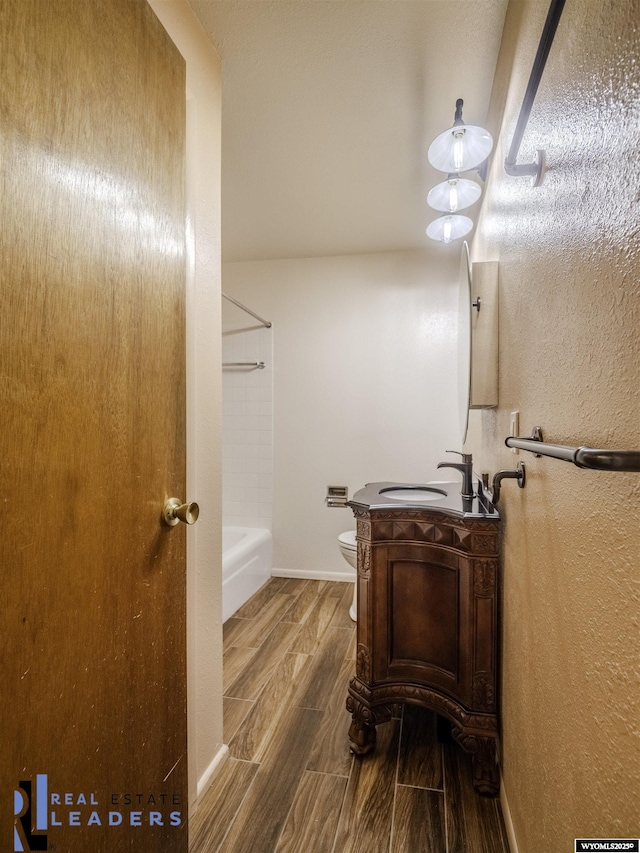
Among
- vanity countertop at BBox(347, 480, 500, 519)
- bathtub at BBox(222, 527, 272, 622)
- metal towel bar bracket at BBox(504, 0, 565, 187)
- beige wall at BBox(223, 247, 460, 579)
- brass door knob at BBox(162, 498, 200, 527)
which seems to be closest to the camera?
metal towel bar bracket at BBox(504, 0, 565, 187)

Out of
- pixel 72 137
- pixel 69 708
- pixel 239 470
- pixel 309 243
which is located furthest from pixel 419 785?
pixel 309 243

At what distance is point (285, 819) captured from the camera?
1301mm

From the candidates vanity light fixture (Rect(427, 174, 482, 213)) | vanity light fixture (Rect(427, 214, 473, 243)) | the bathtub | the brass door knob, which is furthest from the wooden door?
the bathtub

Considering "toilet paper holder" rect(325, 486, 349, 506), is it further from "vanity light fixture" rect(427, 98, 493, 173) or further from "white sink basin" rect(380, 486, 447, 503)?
"vanity light fixture" rect(427, 98, 493, 173)

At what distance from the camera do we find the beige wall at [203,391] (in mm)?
1356

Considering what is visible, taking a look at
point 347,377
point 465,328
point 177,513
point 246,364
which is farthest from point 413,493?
point 246,364

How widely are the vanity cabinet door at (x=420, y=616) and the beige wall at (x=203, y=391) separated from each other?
56cm

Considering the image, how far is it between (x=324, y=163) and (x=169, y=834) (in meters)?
2.55

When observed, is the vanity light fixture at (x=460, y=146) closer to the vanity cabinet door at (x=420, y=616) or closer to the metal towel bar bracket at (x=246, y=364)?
the vanity cabinet door at (x=420, y=616)

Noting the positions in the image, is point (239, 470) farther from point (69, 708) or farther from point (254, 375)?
point (69, 708)

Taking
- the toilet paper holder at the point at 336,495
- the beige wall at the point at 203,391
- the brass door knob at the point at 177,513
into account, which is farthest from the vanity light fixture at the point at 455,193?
the toilet paper holder at the point at 336,495

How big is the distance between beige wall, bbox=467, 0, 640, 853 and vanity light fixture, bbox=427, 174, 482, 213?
0.63m

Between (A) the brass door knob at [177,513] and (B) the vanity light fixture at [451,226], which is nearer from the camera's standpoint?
(A) the brass door knob at [177,513]

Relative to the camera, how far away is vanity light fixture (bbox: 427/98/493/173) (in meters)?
1.52
